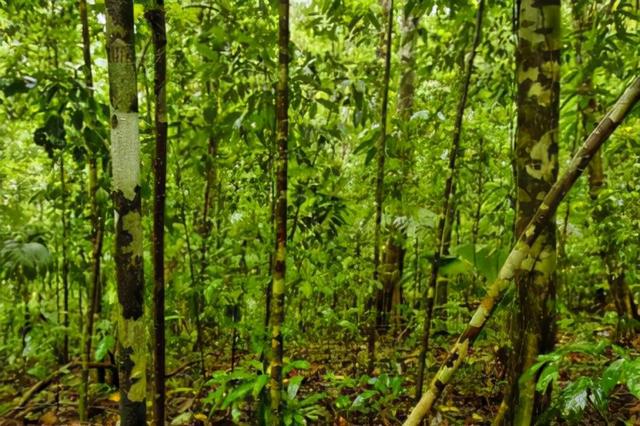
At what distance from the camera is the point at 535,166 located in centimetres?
270

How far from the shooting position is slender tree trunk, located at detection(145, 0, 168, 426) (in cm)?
269

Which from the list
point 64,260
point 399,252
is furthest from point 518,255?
point 399,252

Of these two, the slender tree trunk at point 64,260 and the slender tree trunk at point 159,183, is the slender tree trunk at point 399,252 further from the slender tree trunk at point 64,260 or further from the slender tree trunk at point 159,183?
the slender tree trunk at point 64,260

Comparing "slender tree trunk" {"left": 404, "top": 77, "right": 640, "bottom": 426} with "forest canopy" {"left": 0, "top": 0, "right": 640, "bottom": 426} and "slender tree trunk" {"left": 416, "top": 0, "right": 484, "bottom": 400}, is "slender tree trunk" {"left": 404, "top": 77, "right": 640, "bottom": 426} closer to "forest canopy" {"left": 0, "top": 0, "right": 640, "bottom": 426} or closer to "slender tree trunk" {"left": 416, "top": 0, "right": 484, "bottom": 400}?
"forest canopy" {"left": 0, "top": 0, "right": 640, "bottom": 426}

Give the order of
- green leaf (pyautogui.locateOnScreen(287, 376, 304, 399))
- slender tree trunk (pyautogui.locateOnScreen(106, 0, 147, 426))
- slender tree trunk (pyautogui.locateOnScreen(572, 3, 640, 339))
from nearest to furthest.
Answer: slender tree trunk (pyautogui.locateOnScreen(106, 0, 147, 426)) → green leaf (pyautogui.locateOnScreen(287, 376, 304, 399)) → slender tree trunk (pyautogui.locateOnScreen(572, 3, 640, 339))

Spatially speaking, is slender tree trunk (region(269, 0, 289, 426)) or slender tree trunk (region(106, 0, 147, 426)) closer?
slender tree trunk (region(106, 0, 147, 426))

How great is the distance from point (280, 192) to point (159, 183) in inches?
25.7

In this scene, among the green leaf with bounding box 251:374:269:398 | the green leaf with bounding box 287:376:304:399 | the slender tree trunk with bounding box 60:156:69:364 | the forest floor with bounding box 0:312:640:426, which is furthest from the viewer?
the slender tree trunk with bounding box 60:156:69:364

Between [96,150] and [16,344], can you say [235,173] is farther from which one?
[16,344]

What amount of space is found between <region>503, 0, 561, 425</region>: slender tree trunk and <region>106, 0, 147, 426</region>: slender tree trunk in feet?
6.23

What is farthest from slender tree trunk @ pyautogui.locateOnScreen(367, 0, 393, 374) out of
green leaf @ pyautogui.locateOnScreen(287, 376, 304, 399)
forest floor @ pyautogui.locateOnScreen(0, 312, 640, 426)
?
green leaf @ pyautogui.locateOnScreen(287, 376, 304, 399)

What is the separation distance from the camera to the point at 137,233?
7.87 feet

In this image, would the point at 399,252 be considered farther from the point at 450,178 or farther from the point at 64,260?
the point at 64,260

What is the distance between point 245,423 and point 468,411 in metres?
1.69
